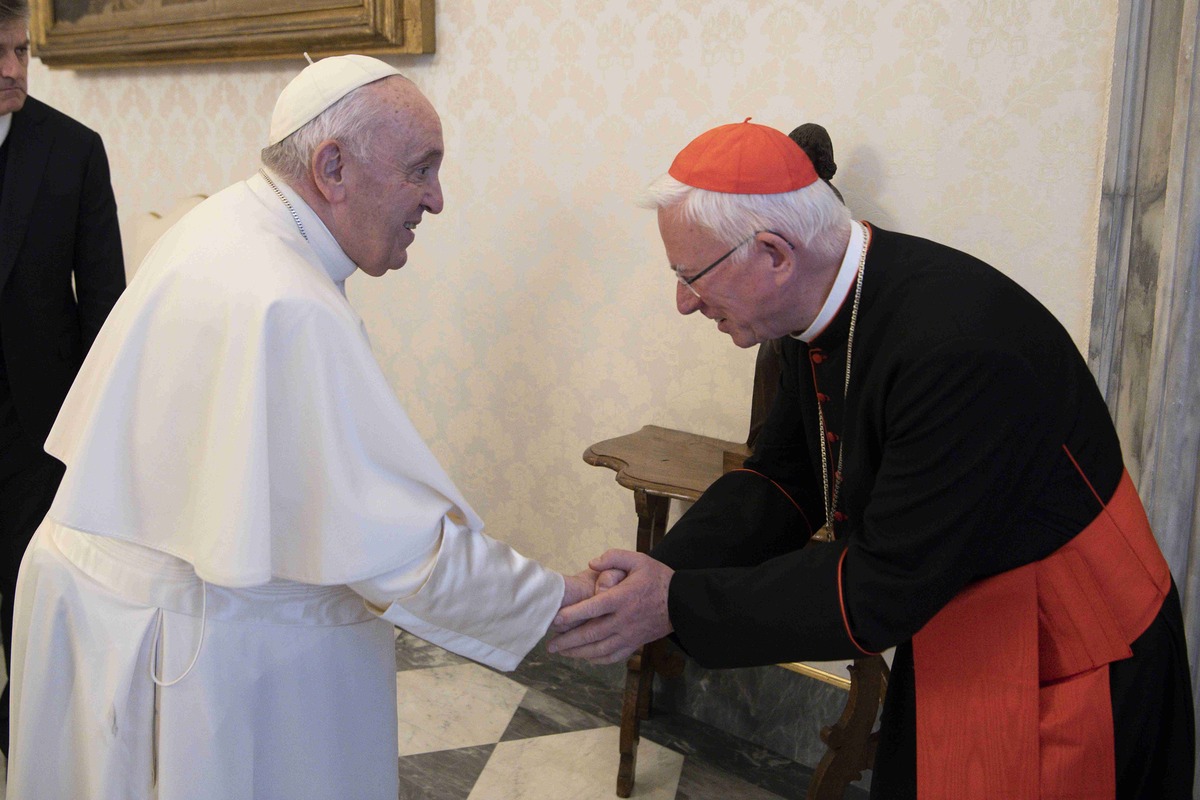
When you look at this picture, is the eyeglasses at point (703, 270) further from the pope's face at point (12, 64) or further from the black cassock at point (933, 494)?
the pope's face at point (12, 64)

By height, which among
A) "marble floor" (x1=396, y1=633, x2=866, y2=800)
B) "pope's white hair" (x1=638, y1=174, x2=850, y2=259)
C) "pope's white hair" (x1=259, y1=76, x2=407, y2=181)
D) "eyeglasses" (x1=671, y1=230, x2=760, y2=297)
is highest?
"pope's white hair" (x1=259, y1=76, x2=407, y2=181)

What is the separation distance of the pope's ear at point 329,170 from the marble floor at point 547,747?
1.87 meters

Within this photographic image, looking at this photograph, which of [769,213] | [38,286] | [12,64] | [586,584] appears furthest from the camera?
[38,286]

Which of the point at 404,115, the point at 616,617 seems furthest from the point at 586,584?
the point at 404,115

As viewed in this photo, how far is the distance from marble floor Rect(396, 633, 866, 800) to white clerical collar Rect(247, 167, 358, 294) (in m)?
1.75

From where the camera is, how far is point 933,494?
147cm

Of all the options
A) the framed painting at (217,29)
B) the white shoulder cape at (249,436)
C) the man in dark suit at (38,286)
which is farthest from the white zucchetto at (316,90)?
the framed painting at (217,29)

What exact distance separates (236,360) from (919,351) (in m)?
1.03

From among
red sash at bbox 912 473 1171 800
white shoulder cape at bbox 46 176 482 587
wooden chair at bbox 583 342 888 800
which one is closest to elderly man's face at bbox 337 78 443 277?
white shoulder cape at bbox 46 176 482 587

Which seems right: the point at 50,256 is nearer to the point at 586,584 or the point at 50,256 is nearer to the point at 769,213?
the point at 586,584

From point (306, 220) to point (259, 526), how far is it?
578 millimetres

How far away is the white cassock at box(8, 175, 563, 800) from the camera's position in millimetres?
1579

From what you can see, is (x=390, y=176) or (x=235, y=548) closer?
(x=235, y=548)

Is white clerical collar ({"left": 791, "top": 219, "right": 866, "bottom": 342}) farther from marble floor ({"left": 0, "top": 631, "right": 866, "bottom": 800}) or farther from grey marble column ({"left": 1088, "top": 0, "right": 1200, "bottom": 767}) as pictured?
marble floor ({"left": 0, "top": 631, "right": 866, "bottom": 800})
